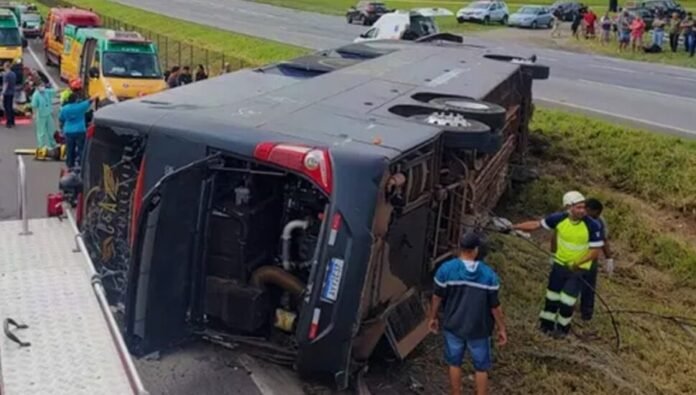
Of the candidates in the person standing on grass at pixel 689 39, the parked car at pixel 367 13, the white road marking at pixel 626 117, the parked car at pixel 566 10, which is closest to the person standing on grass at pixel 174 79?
the white road marking at pixel 626 117

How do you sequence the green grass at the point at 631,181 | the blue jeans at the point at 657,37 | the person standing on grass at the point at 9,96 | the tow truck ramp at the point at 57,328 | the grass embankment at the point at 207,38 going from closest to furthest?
the tow truck ramp at the point at 57,328 → the green grass at the point at 631,181 → the person standing on grass at the point at 9,96 → the grass embankment at the point at 207,38 → the blue jeans at the point at 657,37

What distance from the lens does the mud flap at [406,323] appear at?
7023mm

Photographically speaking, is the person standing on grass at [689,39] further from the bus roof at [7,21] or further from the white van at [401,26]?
the bus roof at [7,21]

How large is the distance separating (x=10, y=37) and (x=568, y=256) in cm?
2257

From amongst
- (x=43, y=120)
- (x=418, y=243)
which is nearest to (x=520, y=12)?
(x=43, y=120)

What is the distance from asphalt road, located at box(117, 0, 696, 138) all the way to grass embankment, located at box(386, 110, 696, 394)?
199 centimetres

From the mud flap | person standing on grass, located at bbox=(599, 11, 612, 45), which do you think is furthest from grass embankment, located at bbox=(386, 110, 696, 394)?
person standing on grass, located at bbox=(599, 11, 612, 45)

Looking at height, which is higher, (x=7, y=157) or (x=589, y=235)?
(x=589, y=235)

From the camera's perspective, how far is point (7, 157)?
1605cm

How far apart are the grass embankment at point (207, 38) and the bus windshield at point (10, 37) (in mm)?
5621

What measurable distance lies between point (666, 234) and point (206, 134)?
7.68 meters

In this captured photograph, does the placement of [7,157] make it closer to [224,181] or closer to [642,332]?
[224,181]

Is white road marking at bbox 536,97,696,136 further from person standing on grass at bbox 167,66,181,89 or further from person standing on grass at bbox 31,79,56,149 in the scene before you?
person standing on grass at bbox 31,79,56,149

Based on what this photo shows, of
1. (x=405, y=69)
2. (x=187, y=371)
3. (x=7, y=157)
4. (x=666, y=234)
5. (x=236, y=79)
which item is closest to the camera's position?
(x=187, y=371)
